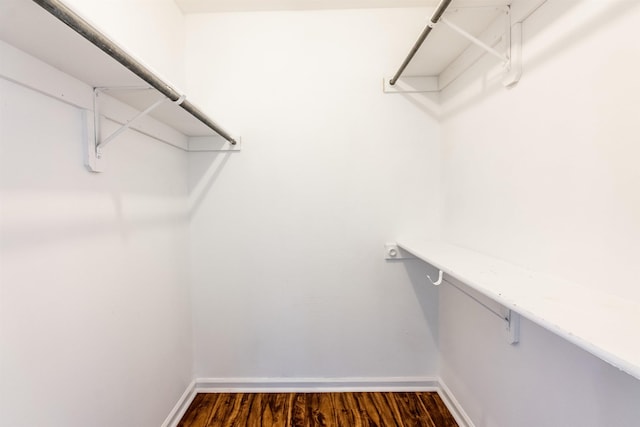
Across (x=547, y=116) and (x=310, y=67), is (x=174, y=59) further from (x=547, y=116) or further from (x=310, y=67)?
(x=547, y=116)

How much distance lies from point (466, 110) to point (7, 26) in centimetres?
167

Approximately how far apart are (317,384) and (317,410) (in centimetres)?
18

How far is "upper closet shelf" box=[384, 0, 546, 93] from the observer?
1095 mm

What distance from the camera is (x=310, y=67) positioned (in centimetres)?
177

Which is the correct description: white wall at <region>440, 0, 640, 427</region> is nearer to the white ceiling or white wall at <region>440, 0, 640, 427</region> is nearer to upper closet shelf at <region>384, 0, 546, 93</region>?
upper closet shelf at <region>384, 0, 546, 93</region>

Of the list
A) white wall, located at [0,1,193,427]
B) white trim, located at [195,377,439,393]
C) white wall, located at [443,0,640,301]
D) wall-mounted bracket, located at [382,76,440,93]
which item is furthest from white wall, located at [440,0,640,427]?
white wall, located at [0,1,193,427]

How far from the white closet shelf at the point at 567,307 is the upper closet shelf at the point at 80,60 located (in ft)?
3.81

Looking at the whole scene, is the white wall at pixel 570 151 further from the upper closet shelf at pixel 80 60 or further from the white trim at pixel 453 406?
the upper closet shelf at pixel 80 60

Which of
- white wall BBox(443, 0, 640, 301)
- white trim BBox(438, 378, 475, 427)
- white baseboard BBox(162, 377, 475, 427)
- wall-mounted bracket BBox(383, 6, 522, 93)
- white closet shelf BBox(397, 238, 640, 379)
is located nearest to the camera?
white closet shelf BBox(397, 238, 640, 379)

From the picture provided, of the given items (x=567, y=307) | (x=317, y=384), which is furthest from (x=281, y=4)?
(x=317, y=384)

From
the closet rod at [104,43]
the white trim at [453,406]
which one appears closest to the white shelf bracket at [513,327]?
the white trim at [453,406]

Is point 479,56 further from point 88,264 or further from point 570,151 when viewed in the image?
point 88,264

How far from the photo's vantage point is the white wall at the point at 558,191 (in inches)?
28.9

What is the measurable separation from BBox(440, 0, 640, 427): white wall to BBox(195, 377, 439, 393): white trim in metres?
0.43
